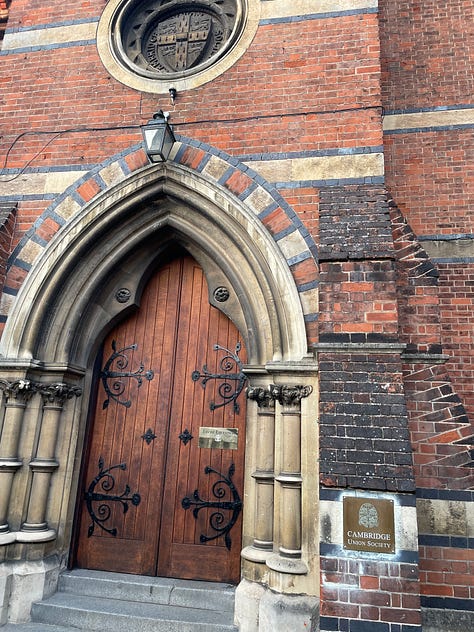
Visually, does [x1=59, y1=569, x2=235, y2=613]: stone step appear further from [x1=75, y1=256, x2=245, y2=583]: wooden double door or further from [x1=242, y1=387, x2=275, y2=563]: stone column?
[x1=242, y1=387, x2=275, y2=563]: stone column

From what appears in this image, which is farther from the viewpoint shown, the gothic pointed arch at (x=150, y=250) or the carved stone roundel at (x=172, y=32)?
the carved stone roundel at (x=172, y=32)

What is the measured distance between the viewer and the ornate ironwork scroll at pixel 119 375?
4.60 m

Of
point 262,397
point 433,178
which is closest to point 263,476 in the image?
point 262,397

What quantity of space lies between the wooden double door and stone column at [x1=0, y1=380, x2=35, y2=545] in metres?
0.68

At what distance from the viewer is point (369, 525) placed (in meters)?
3.01

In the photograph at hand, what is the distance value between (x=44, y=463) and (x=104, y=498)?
0.68 m

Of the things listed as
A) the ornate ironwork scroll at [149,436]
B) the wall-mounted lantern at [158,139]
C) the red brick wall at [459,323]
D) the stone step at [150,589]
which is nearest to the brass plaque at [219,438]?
the ornate ironwork scroll at [149,436]

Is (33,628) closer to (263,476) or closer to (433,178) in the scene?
(263,476)

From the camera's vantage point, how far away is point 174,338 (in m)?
4.65

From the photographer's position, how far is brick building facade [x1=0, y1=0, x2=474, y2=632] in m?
3.27

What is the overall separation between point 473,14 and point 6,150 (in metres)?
5.87

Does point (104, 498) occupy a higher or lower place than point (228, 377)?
lower

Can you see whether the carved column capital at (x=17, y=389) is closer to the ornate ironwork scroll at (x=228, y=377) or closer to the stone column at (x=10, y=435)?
the stone column at (x=10, y=435)

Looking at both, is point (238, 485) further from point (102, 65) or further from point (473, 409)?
point (102, 65)
